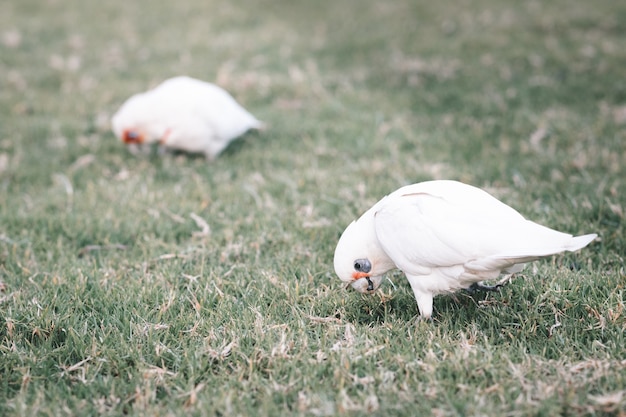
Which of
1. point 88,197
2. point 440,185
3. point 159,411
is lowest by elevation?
point 159,411

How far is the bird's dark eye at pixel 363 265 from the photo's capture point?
2916 millimetres

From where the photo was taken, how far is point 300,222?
4.15 m

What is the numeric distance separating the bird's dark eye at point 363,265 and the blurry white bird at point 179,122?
9.48ft

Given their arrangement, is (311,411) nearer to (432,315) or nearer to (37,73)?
(432,315)

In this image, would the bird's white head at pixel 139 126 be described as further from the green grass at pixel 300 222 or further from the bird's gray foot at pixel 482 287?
the bird's gray foot at pixel 482 287

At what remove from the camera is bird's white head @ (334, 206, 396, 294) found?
2930 mm

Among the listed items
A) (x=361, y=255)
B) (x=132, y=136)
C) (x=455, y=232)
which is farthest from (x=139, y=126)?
(x=455, y=232)

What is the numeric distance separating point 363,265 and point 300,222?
1295 mm

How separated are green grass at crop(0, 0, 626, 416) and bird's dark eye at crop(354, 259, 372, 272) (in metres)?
0.29

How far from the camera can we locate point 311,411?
7.86ft

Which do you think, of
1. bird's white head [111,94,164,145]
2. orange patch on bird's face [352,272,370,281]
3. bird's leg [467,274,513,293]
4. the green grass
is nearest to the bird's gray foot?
bird's leg [467,274,513,293]

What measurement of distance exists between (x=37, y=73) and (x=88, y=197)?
3.97 m

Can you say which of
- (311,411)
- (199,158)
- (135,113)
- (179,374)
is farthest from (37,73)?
(311,411)

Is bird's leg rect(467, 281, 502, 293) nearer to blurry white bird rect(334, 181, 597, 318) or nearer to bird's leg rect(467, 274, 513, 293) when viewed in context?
bird's leg rect(467, 274, 513, 293)
